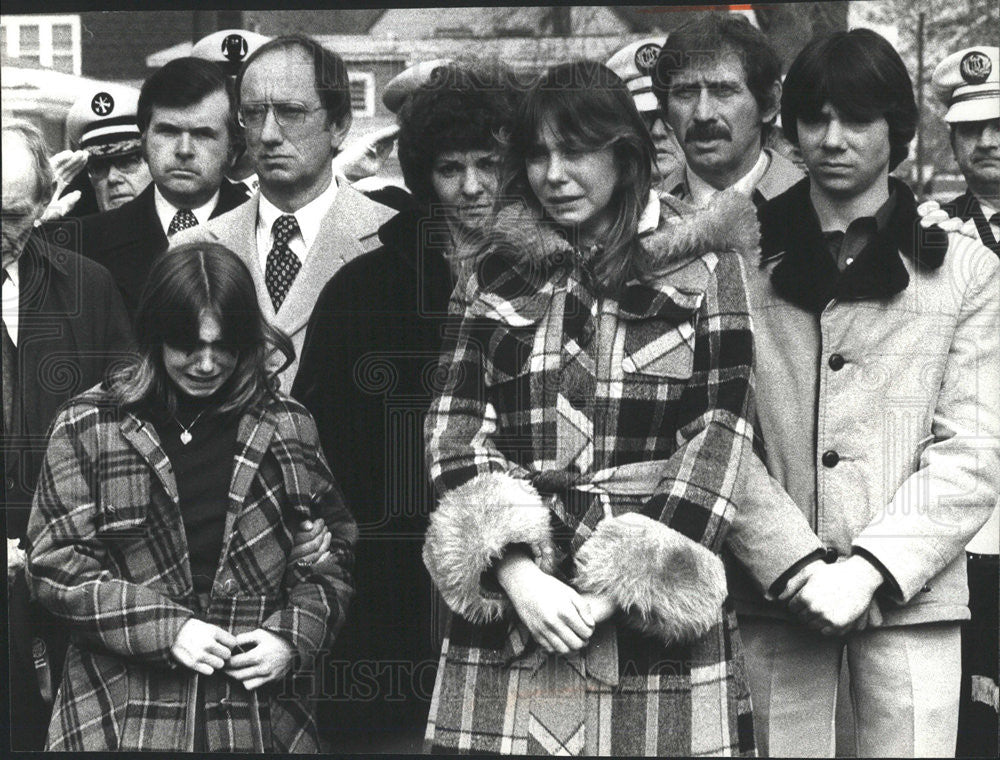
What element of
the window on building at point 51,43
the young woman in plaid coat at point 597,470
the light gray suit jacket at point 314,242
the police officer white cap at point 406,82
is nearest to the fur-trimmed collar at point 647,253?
the young woman in plaid coat at point 597,470

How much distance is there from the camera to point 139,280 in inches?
168

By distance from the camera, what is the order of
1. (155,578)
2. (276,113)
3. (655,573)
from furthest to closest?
(276,113)
(155,578)
(655,573)

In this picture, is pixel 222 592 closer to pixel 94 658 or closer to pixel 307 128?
pixel 94 658

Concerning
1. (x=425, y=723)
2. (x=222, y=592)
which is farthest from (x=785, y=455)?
(x=222, y=592)

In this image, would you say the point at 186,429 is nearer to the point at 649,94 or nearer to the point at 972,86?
the point at 649,94

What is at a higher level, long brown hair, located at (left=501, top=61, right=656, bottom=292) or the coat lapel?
long brown hair, located at (left=501, top=61, right=656, bottom=292)

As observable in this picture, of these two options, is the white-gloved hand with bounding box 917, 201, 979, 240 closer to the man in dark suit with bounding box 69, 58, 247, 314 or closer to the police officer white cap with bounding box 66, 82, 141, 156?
the man in dark suit with bounding box 69, 58, 247, 314

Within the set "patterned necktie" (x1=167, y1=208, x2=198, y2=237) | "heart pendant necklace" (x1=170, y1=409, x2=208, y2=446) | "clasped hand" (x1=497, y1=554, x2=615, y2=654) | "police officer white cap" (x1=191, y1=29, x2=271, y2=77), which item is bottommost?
"clasped hand" (x1=497, y1=554, x2=615, y2=654)

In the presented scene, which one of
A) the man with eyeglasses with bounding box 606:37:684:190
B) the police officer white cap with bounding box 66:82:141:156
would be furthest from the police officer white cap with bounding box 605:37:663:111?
the police officer white cap with bounding box 66:82:141:156

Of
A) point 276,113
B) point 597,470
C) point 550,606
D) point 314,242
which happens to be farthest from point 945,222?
point 276,113

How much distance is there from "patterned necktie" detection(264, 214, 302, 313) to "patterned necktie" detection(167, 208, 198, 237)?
24 centimetres

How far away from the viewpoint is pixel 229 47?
167 inches

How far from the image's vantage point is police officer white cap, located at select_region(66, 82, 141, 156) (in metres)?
4.28

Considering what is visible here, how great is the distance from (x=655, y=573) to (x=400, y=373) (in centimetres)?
97
